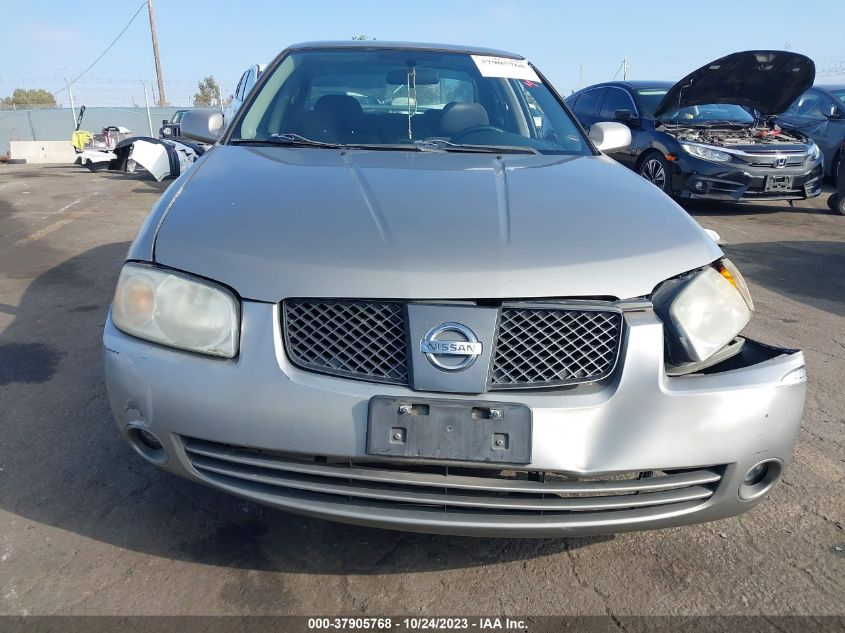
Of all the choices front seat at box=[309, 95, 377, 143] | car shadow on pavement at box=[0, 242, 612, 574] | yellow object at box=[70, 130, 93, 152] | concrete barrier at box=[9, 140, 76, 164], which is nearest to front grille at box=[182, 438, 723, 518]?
car shadow on pavement at box=[0, 242, 612, 574]

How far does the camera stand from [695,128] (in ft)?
27.7

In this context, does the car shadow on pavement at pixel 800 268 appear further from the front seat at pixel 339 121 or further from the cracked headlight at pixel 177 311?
the cracked headlight at pixel 177 311

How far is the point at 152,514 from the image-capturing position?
2.23 metres

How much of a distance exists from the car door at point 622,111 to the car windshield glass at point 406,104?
5.50 metres

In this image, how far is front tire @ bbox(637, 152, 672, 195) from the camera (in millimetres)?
8078

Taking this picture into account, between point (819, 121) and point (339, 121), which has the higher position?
point (339, 121)

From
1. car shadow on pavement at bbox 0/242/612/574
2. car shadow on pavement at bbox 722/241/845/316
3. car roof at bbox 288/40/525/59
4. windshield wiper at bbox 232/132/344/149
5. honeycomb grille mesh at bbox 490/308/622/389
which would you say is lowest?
car shadow on pavement at bbox 722/241/845/316

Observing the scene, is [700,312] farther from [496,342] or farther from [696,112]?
[696,112]

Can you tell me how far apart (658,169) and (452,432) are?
7467 mm

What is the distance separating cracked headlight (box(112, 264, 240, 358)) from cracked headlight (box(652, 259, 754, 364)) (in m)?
1.12

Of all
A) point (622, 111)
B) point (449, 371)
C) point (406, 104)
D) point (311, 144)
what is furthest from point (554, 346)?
point (622, 111)

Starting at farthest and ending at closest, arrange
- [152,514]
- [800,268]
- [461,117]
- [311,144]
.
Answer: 1. [800,268]
2. [461,117]
3. [311,144]
4. [152,514]

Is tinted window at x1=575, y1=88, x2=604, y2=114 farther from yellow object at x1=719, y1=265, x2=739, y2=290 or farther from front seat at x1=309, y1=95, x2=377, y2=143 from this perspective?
yellow object at x1=719, y1=265, x2=739, y2=290

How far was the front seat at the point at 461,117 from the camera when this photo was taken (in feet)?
10.1
